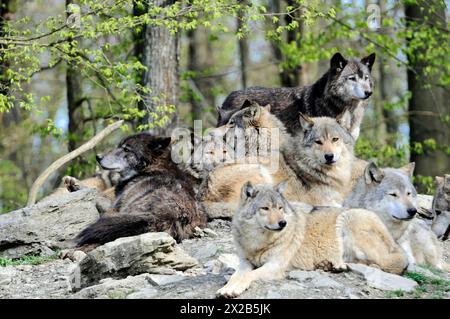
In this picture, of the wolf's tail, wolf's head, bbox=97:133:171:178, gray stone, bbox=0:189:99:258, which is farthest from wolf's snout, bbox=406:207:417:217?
gray stone, bbox=0:189:99:258

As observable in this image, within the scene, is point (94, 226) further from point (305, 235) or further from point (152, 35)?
point (152, 35)

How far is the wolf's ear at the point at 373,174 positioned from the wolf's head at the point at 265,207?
170cm

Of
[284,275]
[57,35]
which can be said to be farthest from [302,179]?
[57,35]

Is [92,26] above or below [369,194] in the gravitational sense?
above

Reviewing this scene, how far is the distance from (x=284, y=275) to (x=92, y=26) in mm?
5655

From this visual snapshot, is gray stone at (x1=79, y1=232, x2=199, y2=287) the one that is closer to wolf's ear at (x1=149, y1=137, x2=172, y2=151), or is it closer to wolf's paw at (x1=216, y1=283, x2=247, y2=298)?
wolf's paw at (x1=216, y1=283, x2=247, y2=298)

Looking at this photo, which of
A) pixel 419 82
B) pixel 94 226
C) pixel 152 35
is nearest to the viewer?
pixel 94 226

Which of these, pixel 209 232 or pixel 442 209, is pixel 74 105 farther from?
pixel 442 209

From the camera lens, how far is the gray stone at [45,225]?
34.9ft

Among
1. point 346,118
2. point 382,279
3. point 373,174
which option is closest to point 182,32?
point 346,118

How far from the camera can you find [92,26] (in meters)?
11.5

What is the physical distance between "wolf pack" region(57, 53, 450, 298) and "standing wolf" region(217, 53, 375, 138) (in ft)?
0.07

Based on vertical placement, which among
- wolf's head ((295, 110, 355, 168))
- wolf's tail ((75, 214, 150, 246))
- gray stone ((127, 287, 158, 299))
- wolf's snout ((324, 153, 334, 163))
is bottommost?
gray stone ((127, 287, 158, 299))

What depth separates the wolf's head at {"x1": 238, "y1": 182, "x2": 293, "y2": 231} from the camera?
738 centimetres
